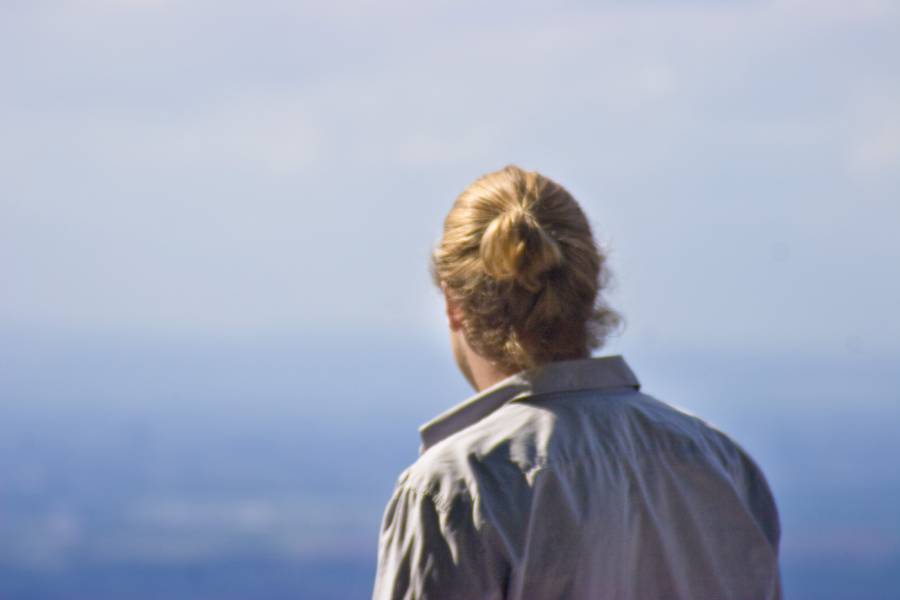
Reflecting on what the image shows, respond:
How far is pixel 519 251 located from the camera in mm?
1742

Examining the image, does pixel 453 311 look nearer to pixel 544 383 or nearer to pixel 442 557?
pixel 544 383

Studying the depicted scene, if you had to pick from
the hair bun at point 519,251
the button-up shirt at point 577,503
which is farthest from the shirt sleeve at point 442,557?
the hair bun at point 519,251

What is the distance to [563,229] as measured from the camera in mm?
1800

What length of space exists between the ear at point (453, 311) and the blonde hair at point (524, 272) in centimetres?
1

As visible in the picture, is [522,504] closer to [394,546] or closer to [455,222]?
[394,546]

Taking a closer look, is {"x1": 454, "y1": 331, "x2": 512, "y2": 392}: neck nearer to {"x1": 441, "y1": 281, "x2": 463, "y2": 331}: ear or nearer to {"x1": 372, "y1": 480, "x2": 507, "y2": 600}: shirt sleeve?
{"x1": 441, "y1": 281, "x2": 463, "y2": 331}: ear

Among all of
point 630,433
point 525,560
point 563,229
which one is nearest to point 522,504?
point 525,560

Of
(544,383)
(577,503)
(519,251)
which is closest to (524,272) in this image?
(519,251)

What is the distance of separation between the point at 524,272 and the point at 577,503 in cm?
28

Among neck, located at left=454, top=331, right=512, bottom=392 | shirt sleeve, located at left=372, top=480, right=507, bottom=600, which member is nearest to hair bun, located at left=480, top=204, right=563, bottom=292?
neck, located at left=454, top=331, right=512, bottom=392

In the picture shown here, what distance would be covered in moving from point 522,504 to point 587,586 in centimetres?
12

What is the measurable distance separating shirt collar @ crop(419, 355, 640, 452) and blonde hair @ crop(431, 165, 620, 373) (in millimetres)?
24

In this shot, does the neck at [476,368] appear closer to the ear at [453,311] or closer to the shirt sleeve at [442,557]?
the ear at [453,311]

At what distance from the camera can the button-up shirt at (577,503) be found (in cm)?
164
